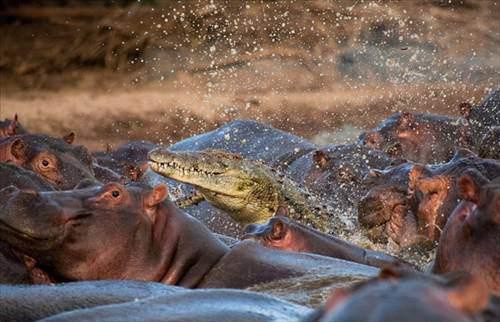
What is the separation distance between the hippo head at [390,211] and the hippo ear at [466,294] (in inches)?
178

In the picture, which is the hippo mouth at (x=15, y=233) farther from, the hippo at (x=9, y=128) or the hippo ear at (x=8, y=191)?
the hippo at (x=9, y=128)

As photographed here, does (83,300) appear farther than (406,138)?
No

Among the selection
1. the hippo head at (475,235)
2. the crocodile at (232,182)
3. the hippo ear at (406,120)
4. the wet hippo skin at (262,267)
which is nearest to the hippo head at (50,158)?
the crocodile at (232,182)

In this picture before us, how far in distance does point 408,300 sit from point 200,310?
1151 mm

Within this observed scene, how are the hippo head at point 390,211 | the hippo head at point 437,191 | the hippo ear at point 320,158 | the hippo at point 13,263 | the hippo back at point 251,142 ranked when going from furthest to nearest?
the hippo back at point 251,142
the hippo ear at point 320,158
the hippo head at point 390,211
the hippo head at point 437,191
the hippo at point 13,263

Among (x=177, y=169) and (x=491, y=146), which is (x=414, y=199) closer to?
(x=491, y=146)

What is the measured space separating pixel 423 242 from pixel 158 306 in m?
3.38

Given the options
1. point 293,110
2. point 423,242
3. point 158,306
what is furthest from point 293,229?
point 293,110

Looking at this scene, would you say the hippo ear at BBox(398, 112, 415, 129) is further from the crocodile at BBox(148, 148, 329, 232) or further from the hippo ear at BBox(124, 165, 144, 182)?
the hippo ear at BBox(124, 165, 144, 182)

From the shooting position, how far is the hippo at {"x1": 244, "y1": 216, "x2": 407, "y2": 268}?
4.80 metres

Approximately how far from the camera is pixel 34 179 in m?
4.75

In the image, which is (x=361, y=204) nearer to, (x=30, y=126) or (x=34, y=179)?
(x=34, y=179)

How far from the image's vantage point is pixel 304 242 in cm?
485

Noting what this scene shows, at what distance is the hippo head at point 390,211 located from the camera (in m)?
6.24
